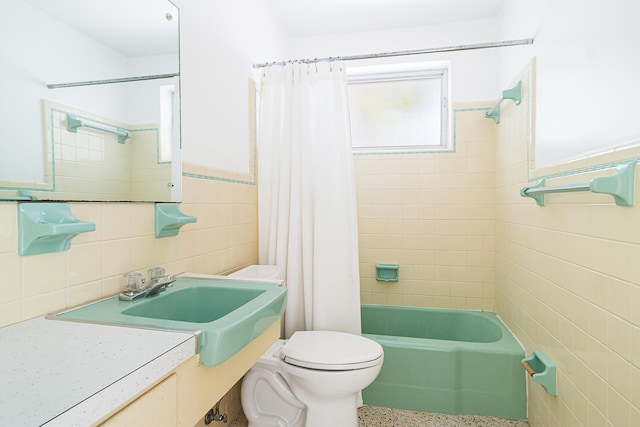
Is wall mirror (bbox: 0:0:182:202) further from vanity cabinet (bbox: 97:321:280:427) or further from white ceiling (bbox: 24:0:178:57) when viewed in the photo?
vanity cabinet (bbox: 97:321:280:427)

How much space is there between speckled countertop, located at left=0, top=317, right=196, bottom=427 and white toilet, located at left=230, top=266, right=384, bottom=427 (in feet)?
2.69

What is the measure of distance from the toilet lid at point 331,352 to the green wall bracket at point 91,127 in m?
1.12

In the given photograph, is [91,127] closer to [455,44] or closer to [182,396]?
[182,396]

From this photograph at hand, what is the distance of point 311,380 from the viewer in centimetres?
142

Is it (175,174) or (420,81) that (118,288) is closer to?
(175,174)

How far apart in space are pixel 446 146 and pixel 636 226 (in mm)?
1725

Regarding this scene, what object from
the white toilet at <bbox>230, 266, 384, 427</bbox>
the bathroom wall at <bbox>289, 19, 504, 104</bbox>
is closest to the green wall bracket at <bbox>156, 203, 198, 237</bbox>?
the white toilet at <bbox>230, 266, 384, 427</bbox>

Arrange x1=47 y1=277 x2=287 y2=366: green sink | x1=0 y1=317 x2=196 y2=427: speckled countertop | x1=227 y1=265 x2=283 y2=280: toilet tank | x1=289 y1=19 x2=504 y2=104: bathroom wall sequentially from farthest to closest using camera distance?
x1=289 y1=19 x2=504 y2=104: bathroom wall
x1=227 y1=265 x2=283 y2=280: toilet tank
x1=47 y1=277 x2=287 y2=366: green sink
x1=0 y1=317 x2=196 y2=427: speckled countertop

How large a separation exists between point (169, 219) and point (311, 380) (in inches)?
35.8

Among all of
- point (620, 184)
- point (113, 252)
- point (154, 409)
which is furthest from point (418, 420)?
point (113, 252)

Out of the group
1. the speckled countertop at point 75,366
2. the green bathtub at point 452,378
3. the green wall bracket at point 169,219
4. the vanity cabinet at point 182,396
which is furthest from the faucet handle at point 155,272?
the green bathtub at point 452,378

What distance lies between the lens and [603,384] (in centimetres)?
109

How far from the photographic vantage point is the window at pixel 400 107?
2623 millimetres

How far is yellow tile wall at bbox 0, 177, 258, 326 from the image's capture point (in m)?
0.80
